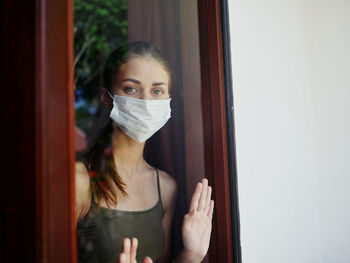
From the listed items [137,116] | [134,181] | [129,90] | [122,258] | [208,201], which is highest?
[129,90]

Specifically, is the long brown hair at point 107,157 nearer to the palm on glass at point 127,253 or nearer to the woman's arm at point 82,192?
the woman's arm at point 82,192

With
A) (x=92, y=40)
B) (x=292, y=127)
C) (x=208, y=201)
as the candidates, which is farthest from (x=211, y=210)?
(x=292, y=127)

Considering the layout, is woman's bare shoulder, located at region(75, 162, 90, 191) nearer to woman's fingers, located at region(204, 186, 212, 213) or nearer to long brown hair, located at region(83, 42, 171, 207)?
long brown hair, located at region(83, 42, 171, 207)

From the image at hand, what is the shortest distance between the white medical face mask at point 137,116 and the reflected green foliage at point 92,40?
12 cm

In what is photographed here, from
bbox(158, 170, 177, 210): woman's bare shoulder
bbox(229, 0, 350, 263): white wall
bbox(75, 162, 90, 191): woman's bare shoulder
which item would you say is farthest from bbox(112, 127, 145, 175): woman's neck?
bbox(229, 0, 350, 263): white wall

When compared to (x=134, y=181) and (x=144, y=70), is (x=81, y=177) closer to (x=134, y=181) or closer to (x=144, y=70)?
(x=134, y=181)

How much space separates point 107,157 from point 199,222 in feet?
1.57

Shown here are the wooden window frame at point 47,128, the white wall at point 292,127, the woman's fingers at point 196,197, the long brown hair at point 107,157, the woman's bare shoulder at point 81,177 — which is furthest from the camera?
the white wall at point 292,127

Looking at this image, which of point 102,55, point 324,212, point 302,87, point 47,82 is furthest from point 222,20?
point 324,212

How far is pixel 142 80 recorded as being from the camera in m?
1.31

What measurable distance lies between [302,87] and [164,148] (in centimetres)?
148

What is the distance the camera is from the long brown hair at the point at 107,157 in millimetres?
1104

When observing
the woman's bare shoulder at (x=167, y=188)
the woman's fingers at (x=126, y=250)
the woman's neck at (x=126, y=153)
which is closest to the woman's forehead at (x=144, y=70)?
the woman's neck at (x=126, y=153)

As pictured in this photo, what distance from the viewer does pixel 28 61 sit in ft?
2.57
